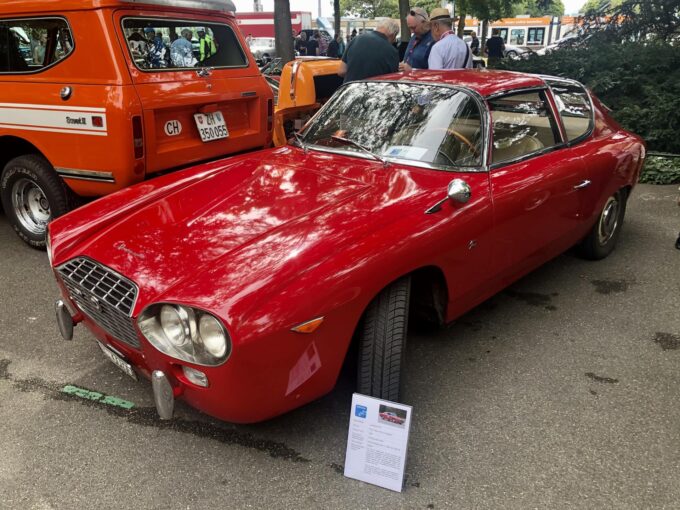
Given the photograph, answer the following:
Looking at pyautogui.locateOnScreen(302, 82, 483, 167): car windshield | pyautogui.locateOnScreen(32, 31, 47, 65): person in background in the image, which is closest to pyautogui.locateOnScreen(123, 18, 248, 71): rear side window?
pyautogui.locateOnScreen(32, 31, 47, 65): person in background

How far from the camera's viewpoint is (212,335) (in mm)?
2111

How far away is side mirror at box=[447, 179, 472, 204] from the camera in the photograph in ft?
8.96

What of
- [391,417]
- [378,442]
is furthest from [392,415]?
[378,442]

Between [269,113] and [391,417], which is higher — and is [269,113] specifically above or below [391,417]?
above

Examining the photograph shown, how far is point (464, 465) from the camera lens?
2.41m

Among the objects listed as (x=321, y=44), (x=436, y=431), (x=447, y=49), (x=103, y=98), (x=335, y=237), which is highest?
Result: (x=447, y=49)

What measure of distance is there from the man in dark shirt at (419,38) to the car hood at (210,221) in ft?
13.4

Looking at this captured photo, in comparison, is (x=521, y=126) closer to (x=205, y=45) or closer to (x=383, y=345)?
(x=383, y=345)

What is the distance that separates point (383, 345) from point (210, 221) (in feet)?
3.21

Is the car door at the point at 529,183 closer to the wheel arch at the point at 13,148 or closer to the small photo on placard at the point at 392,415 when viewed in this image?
the small photo on placard at the point at 392,415

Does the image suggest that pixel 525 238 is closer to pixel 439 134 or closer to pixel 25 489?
pixel 439 134

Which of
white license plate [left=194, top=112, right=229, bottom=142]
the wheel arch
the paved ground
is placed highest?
A: white license plate [left=194, top=112, right=229, bottom=142]

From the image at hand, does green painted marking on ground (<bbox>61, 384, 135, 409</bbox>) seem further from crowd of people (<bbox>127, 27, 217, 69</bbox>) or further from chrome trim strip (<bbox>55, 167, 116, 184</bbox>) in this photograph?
crowd of people (<bbox>127, 27, 217, 69</bbox>)

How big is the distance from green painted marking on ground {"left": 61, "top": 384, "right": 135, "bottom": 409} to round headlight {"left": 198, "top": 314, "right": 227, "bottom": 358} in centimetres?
94
